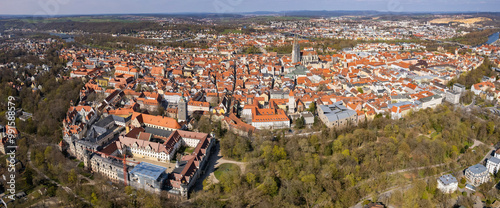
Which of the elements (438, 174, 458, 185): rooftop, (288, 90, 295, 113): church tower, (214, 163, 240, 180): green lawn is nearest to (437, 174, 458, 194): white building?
(438, 174, 458, 185): rooftop

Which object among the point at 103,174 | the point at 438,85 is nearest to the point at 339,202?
the point at 103,174

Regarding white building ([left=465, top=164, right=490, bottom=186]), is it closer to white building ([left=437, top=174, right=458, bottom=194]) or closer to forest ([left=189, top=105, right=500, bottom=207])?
forest ([left=189, top=105, right=500, bottom=207])

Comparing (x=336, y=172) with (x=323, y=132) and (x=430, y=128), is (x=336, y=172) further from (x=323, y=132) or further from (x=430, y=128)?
(x=430, y=128)

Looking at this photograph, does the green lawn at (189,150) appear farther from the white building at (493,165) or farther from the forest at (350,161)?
the white building at (493,165)

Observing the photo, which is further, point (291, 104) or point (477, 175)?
point (291, 104)

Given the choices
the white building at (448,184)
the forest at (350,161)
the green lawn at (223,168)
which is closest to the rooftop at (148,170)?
the forest at (350,161)

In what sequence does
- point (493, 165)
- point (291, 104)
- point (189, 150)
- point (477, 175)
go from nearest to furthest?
point (477, 175), point (493, 165), point (189, 150), point (291, 104)

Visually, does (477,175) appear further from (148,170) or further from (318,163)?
(148,170)

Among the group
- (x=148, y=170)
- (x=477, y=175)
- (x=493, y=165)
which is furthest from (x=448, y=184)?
(x=148, y=170)
